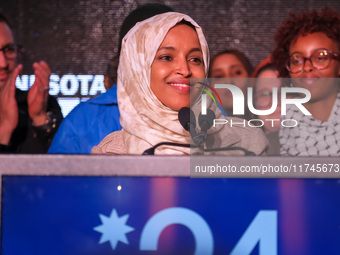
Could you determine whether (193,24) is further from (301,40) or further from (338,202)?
(338,202)

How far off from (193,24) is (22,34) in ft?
8.19

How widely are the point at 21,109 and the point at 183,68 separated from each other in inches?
33.3

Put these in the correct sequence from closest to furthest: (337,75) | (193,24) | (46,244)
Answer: (46,244)
(193,24)
(337,75)

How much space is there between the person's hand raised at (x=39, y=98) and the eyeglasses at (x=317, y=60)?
862mm

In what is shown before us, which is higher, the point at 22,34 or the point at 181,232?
the point at 22,34

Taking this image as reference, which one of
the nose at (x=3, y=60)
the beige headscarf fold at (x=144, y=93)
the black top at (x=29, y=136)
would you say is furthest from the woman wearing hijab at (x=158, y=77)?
the nose at (x=3, y=60)

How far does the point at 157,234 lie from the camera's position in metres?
0.62

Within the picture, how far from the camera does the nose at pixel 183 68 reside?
120 cm

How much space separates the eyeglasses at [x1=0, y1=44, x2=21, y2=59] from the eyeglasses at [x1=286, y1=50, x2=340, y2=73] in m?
0.97

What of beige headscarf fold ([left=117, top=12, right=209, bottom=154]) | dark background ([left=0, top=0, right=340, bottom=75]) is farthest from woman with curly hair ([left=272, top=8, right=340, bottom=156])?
dark background ([left=0, top=0, right=340, bottom=75])

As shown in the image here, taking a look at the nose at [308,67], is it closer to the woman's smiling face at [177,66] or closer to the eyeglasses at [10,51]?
the woman's smiling face at [177,66]

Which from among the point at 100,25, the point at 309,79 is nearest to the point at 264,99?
the point at 309,79

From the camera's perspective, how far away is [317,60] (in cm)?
156

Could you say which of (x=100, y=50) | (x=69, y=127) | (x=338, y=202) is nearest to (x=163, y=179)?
(x=338, y=202)
